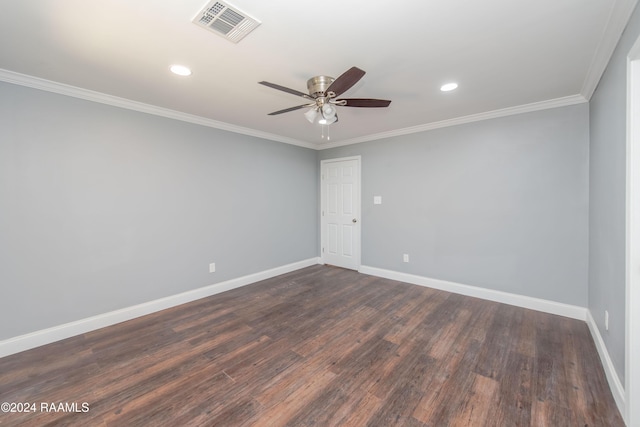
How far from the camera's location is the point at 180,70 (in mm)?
2217

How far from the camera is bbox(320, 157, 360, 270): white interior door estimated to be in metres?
4.81

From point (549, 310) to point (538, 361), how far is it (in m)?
1.23

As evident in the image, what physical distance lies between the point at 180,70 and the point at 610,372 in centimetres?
414

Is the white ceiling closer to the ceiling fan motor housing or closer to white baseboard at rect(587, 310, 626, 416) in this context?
the ceiling fan motor housing

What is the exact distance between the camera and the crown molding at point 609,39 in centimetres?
149

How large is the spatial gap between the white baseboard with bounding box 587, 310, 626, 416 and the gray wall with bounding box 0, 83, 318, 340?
399 centimetres

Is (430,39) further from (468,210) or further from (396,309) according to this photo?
(396,309)

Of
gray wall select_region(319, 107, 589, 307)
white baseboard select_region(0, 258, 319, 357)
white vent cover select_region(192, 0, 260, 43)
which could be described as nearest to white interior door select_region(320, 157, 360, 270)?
gray wall select_region(319, 107, 589, 307)

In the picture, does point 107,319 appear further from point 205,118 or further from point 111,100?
point 205,118

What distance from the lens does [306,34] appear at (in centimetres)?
174

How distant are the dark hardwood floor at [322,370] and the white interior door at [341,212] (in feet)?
5.78

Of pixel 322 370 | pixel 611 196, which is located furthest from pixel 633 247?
pixel 322 370

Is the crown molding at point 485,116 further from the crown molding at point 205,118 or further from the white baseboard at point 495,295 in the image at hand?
the white baseboard at point 495,295

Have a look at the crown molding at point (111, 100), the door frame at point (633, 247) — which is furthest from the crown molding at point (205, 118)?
the door frame at point (633, 247)
